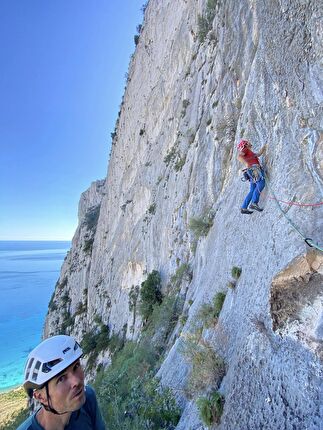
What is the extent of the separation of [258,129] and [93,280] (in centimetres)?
3207

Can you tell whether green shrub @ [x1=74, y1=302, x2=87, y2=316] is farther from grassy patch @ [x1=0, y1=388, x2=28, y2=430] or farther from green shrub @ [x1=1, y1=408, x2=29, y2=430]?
grassy patch @ [x1=0, y1=388, x2=28, y2=430]

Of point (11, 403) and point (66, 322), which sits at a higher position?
point (66, 322)

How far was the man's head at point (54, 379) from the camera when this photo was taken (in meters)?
2.48

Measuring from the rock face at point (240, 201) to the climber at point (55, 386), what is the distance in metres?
2.48

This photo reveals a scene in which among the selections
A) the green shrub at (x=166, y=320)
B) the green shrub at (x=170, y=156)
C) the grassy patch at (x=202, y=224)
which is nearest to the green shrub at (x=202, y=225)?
the grassy patch at (x=202, y=224)

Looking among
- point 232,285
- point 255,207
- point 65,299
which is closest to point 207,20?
point 255,207

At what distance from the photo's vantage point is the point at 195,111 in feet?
55.2

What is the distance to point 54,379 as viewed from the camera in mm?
2541

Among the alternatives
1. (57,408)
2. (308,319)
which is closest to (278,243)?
(308,319)

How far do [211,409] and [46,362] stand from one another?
3.22 meters

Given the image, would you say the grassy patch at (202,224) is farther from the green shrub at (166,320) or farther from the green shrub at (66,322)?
the green shrub at (66,322)

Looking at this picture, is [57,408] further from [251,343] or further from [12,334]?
[12,334]

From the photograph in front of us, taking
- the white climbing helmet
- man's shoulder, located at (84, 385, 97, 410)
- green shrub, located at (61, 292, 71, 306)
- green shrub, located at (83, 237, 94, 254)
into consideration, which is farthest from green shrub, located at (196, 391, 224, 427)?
green shrub, located at (61, 292, 71, 306)

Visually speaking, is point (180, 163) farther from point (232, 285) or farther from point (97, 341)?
point (97, 341)
